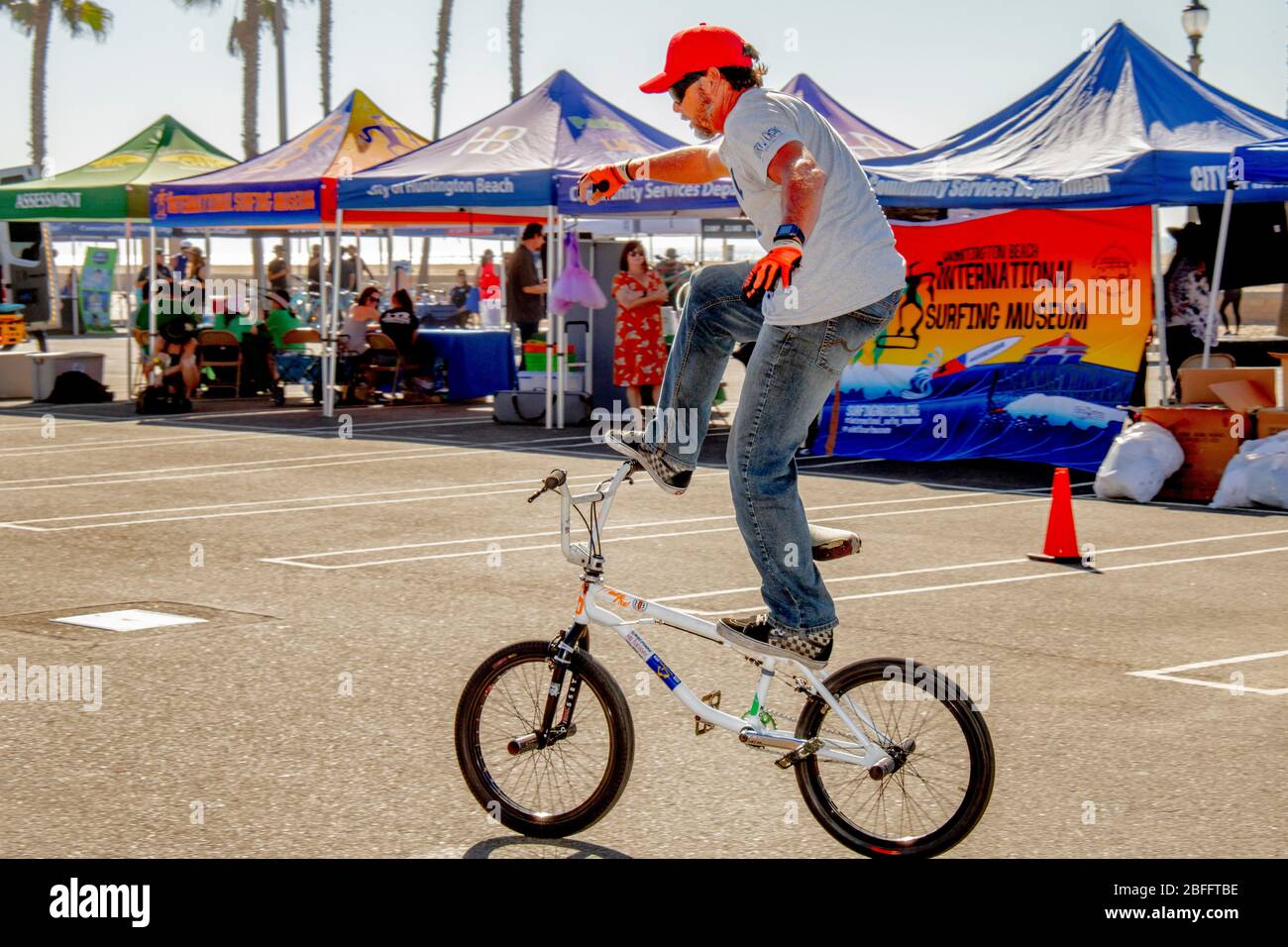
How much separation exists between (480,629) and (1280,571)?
4.84m

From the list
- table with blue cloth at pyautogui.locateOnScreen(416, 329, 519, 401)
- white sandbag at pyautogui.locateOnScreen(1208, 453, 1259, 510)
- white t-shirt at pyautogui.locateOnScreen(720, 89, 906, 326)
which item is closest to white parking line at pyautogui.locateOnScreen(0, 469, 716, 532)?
white sandbag at pyautogui.locateOnScreen(1208, 453, 1259, 510)

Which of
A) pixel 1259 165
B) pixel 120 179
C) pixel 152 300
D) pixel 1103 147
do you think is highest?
pixel 120 179

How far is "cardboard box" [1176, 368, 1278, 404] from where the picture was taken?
13523 millimetres

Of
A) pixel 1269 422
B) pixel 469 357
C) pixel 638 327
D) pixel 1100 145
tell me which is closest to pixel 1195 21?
pixel 1100 145

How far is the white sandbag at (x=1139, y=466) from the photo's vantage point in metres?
12.8

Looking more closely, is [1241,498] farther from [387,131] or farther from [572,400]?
[387,131]

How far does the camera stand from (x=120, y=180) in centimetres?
2244

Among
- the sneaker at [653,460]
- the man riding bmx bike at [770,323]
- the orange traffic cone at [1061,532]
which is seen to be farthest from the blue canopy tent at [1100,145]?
the sneaker at [653,460]

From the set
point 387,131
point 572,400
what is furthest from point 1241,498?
point 387,131

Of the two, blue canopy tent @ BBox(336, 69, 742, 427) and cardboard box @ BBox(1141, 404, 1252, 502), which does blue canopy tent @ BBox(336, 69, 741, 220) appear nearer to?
blue canopy tent @ BBox(336, 69, 742, 427)

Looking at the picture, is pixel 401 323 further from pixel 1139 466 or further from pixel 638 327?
pixel 1139 466

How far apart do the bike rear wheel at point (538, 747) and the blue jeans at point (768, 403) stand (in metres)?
0.57

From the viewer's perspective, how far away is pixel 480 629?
25.6 feet

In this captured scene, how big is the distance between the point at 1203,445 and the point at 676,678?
30.3 feet
